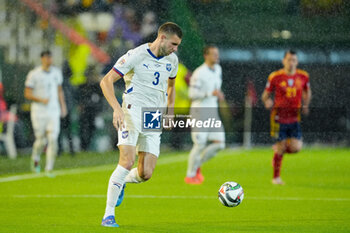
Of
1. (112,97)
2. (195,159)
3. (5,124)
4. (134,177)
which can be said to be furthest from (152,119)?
(5,124)

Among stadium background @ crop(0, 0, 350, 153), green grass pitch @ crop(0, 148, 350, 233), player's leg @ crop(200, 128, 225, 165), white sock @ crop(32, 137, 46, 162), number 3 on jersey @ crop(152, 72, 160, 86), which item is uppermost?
stadium background @ crop(0, 0, 350, 153)

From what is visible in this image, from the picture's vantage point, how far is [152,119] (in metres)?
7.32

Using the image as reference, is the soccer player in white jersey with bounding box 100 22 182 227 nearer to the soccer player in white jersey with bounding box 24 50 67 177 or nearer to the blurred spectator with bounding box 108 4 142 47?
the soccer player in white jersey with bounding box 24 50 67 177

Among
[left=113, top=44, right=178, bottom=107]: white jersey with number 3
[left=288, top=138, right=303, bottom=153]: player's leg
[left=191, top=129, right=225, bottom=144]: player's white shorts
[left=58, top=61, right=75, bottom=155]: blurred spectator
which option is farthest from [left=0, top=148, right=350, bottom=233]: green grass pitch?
[left=58, top=61, right=75, bottom=155]: blurred spectator

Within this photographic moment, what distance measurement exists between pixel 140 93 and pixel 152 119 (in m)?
0.32

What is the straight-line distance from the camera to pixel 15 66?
17.8 meters

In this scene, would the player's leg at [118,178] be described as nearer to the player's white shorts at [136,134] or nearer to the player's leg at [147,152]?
the player's white shorts at [136,134]

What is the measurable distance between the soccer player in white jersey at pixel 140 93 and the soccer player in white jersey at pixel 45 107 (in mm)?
5469

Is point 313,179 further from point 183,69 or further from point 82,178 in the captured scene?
point 183,69

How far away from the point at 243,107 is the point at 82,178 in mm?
12290

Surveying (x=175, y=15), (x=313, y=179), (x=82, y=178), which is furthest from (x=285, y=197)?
(x=175, y=15)

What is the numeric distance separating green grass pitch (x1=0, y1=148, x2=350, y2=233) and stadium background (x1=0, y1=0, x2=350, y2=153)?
12.7 ft

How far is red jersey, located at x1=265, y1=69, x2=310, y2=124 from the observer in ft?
37.7

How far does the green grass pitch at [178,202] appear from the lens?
7020mm
